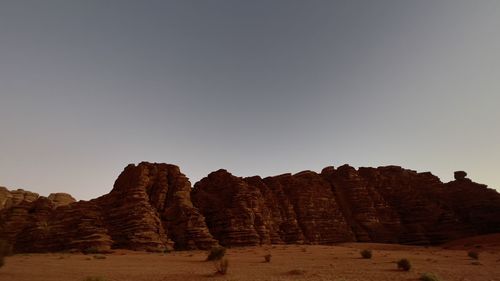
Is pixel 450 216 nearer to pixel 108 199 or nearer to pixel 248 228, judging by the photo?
pixel 248 228

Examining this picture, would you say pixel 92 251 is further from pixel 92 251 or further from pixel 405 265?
pixel 405 265

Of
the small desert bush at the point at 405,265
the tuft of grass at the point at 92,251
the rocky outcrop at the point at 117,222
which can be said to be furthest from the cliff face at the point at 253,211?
the small desert bush at the point at 405,265

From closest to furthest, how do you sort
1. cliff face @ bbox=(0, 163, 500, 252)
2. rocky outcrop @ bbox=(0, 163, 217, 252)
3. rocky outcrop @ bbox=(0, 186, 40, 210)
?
rocky outcrop @ bbox=(0, 163, 217, 252), cliff face @ bbox=(0, 163, 500, 252), rocky outcrop @ bbox=(0, 186, 40, 210)

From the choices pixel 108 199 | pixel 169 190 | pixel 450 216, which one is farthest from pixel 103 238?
pixel 450 216

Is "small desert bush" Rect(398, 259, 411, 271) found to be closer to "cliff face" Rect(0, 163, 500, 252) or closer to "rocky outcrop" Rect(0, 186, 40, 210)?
"cliff face" Rect(0, 163, 500, 252)

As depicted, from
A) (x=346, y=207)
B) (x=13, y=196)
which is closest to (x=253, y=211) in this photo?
(x=346, y=207)

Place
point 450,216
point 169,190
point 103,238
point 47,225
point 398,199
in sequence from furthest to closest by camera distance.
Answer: point 398,199
point 450,216
point 169,190
point 47,225
point 103,238

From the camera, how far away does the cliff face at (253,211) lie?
46531 mm

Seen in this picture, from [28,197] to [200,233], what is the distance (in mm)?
48247

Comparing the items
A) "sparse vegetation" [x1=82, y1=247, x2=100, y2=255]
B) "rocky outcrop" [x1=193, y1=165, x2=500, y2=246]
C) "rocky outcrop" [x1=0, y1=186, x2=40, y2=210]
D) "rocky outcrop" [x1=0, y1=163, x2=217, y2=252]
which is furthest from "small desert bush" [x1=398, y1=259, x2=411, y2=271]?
"rocky outcrop" [x1=0, y1=186, x2=40, y2=210]

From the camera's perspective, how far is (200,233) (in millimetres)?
48219

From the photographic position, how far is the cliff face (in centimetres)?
4653

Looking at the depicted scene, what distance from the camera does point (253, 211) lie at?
58.4m

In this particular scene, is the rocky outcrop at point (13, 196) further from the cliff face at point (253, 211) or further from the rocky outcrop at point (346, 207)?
the rocky outcrop at point (346, 207)
